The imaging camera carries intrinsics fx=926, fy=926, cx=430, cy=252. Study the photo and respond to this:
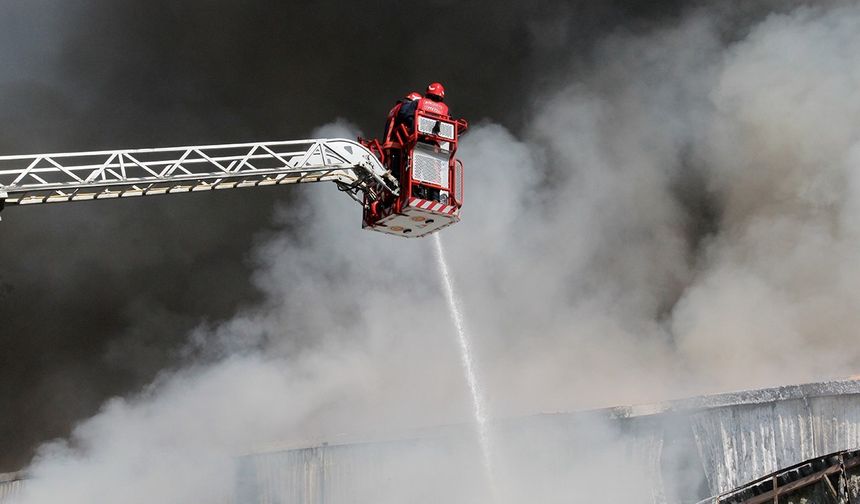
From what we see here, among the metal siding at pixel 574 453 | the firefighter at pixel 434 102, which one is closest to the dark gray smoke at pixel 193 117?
the metal siding at pixel 574 453

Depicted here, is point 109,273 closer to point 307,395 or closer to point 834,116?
point 307,395

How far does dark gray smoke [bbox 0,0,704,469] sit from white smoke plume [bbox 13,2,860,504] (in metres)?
0.66

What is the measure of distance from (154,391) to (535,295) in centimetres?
703

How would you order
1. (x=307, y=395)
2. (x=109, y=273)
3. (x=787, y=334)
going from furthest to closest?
1. (x=109, y=273)
2. (x=307, y=395)
3. (x=787, y=334)

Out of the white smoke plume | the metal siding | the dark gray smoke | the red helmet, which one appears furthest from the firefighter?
the dark gray smoke

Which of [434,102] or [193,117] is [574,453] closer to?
[434,102]

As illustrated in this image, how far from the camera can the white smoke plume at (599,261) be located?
15281 millimetres

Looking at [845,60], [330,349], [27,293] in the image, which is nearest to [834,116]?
[845,60]

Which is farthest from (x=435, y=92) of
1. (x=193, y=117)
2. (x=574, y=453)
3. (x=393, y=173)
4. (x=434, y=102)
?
(x=193, y=117)

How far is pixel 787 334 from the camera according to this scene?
49.0 ft

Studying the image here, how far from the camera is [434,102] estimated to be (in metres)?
9.69

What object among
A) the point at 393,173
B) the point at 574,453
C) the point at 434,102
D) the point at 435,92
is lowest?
the point at 574,453

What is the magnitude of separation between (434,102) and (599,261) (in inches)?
342

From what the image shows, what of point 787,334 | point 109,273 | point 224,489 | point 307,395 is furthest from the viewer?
point 109,273
